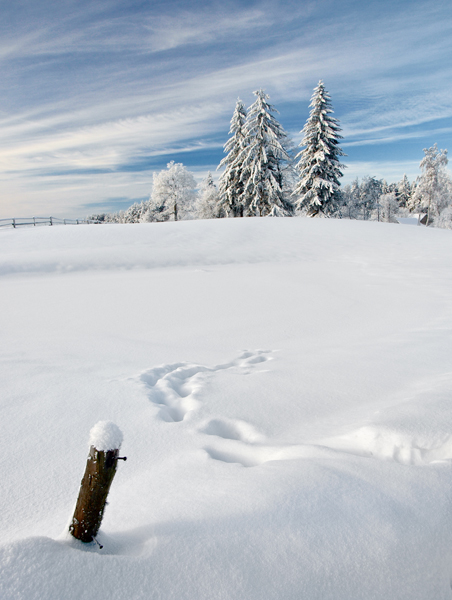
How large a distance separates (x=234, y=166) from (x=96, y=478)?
101 feet

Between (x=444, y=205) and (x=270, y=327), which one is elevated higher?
(x=444, y=205)

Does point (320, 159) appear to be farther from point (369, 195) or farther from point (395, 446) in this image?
point (369, 195)

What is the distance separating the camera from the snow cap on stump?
1241 millimetres

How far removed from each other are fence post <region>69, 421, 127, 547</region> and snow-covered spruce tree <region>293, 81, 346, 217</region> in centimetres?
2764

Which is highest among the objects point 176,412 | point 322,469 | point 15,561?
point 15,561

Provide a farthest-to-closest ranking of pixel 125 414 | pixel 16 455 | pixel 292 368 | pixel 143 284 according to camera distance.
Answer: pixel 143 284 → pixel 292 368 → pixel 125 414 → pixel 16 455

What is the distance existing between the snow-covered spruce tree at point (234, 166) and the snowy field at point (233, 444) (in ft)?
80.0

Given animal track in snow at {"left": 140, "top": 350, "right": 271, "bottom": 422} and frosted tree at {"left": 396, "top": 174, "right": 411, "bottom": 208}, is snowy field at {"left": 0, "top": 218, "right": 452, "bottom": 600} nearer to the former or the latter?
animal track in snow at {"left": 140, "top": 350, "right": 271, "bottom": 422}

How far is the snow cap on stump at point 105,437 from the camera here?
48.9 inches

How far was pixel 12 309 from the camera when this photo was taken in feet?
21.5

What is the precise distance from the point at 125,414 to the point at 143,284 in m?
5.99

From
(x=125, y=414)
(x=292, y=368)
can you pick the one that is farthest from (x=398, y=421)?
(x=125, y=414)

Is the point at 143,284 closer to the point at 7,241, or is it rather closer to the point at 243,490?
the point at 243,490

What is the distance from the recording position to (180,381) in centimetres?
365
